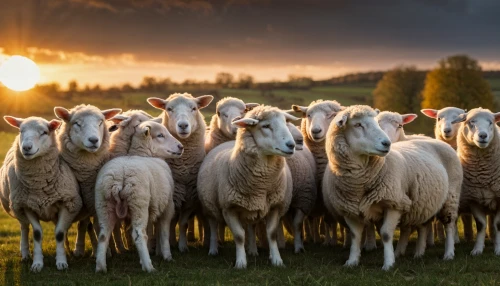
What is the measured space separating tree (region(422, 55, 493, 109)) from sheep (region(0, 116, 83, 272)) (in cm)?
3629

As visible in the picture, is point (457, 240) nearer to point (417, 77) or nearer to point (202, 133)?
point (202, 133)

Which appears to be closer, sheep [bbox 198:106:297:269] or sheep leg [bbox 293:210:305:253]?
sheep [bbox 198:106:297:269]

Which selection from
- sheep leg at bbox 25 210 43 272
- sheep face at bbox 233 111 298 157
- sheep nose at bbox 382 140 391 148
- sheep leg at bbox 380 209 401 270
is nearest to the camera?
sheep nose at bbox 382 140 391 148

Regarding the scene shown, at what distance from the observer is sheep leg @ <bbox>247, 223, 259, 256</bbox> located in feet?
28.8

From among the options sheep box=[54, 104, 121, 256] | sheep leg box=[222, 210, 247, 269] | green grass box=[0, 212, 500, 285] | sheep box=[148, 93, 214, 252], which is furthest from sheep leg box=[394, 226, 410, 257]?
sheep box=[54, 104, 121, 256]

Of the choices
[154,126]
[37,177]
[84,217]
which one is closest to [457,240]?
[154,126]

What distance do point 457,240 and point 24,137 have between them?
6184mm

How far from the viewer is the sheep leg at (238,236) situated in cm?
790

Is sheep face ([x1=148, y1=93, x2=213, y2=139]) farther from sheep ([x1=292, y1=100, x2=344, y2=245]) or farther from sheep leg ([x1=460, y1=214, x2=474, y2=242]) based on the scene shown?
sheep leg ([x1=460, y1=214, x2=474, y2=242])

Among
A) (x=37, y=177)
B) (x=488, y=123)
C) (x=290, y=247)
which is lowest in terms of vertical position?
(x=290, y=247)

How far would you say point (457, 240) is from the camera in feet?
32.8

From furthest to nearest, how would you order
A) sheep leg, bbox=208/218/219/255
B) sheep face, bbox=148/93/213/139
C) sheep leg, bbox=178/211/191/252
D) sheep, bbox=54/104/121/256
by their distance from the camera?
sheep face, bbox=148/93/213/139 → sheep leg, bbox=178/211/191/252 → sheep leg, bbox=208/218/219/255 → sheep, bbox=54/104/121/256

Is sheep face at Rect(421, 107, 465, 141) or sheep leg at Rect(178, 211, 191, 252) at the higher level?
sheep face at Rect(421, 107, 465, 141)

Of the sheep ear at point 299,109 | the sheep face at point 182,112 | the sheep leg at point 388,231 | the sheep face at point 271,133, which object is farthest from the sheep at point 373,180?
the sheep face at point 182,112
